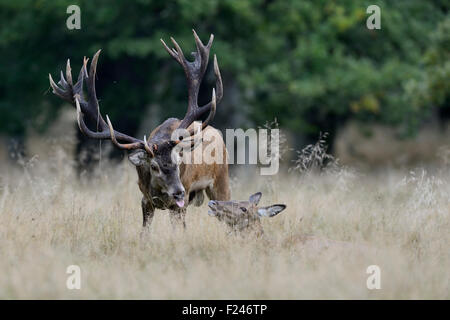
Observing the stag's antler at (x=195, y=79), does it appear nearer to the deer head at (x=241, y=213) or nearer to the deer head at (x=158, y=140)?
the deer head at (x=158, y=140)

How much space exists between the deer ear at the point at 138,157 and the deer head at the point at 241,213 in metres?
0.82

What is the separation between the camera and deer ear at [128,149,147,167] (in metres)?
7.76

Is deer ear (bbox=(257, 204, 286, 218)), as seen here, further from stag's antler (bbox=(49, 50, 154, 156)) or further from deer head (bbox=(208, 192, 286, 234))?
stag's antler (bbox=(49, 50, 154, 156))

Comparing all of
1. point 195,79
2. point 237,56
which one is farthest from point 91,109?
point 237,56

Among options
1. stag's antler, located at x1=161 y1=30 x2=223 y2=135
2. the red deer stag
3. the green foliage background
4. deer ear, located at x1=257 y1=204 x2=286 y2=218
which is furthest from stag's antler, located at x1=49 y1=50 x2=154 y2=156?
the green foliage background

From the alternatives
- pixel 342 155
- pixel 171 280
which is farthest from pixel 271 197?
pixel 342 155

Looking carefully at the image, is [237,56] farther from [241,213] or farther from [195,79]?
[241,213]

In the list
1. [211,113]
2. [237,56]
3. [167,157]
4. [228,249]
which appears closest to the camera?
[228,249]

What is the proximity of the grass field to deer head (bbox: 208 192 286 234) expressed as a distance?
0.14 meters

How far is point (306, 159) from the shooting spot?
28.7ft

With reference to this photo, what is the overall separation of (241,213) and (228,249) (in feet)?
3.70

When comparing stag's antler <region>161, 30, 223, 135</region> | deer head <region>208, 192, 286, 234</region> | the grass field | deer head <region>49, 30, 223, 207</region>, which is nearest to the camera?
the grass field

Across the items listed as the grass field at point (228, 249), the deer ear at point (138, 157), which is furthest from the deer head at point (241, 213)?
the deer ear at point (138, 157)

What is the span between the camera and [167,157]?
7789 mm
